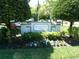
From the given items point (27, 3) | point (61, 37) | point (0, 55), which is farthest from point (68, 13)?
point (0, 55)

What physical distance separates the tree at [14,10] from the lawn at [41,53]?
211 centimetres

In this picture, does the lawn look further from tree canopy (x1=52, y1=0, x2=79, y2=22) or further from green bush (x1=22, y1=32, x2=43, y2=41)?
tree canopy (x1=52, y1=0, x2=79, y2=22)

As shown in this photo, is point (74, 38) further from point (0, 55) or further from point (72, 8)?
point (0, 55)

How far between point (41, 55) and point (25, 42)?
4.00 m

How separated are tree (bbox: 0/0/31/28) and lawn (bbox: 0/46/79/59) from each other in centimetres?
211

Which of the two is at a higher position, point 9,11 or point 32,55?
point 9,11

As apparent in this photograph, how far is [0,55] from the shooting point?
1434cm

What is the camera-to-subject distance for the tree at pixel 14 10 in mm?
16156

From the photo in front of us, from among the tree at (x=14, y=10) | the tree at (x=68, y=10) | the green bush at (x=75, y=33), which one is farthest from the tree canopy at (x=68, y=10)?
the tree at (x=14, y=10)

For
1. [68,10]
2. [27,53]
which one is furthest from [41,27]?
[27,53]

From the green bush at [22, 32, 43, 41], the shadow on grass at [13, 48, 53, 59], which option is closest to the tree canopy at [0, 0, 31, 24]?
the green bush at [22, 32, 43, 41]

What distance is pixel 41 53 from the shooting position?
14906 millimetres

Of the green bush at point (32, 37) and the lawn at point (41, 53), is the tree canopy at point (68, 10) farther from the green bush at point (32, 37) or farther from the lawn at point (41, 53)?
the lawn at point (41, 53)

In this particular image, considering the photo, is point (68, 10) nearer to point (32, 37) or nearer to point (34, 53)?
point (32, 37)
